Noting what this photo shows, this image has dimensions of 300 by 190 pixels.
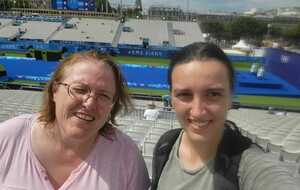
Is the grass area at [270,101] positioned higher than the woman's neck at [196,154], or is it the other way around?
the woman's neck at [196,154]

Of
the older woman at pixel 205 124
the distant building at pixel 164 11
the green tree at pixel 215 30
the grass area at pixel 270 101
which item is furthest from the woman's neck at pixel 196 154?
the distant building at pixel 164 11

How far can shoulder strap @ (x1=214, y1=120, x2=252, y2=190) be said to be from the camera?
1506 millimetres

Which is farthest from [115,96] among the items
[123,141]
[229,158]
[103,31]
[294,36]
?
[294,36]

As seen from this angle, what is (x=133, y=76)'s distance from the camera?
968 inches

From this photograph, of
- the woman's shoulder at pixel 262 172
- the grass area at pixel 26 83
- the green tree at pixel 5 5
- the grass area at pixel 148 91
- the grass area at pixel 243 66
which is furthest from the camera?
the green tree at pixel 5 5

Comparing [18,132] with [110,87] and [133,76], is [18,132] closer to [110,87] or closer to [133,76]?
[110,87]

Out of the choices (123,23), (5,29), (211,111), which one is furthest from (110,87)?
(123,23)

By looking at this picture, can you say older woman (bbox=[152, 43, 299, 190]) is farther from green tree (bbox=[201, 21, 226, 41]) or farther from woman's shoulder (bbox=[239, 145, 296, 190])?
green tree (bbox=[201, 21, 226, 41])

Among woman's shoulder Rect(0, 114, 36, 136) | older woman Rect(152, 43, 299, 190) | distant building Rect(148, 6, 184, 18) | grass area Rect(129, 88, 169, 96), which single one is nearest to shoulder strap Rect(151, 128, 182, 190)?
older woman Rect(152, 43, 299, 190)

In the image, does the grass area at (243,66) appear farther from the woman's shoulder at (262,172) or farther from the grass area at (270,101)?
the woman's shoulder at (262,172)

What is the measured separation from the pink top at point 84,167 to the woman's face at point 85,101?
130 mm

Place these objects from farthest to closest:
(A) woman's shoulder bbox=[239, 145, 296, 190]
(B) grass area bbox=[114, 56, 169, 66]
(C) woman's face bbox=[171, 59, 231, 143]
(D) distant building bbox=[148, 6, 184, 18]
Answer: (D) distant building bbox=[148, 6, 184, 18] < (B) grass area bbox=[114, 56, 169, 66] < (C) woman's face bbox=[171, 59, 231, 143] < (A) woman's shoulder bbox=[239, 145, 296, 190]

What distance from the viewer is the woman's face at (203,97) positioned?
1635 mm

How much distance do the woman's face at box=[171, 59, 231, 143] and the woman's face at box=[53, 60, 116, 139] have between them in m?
0.44
